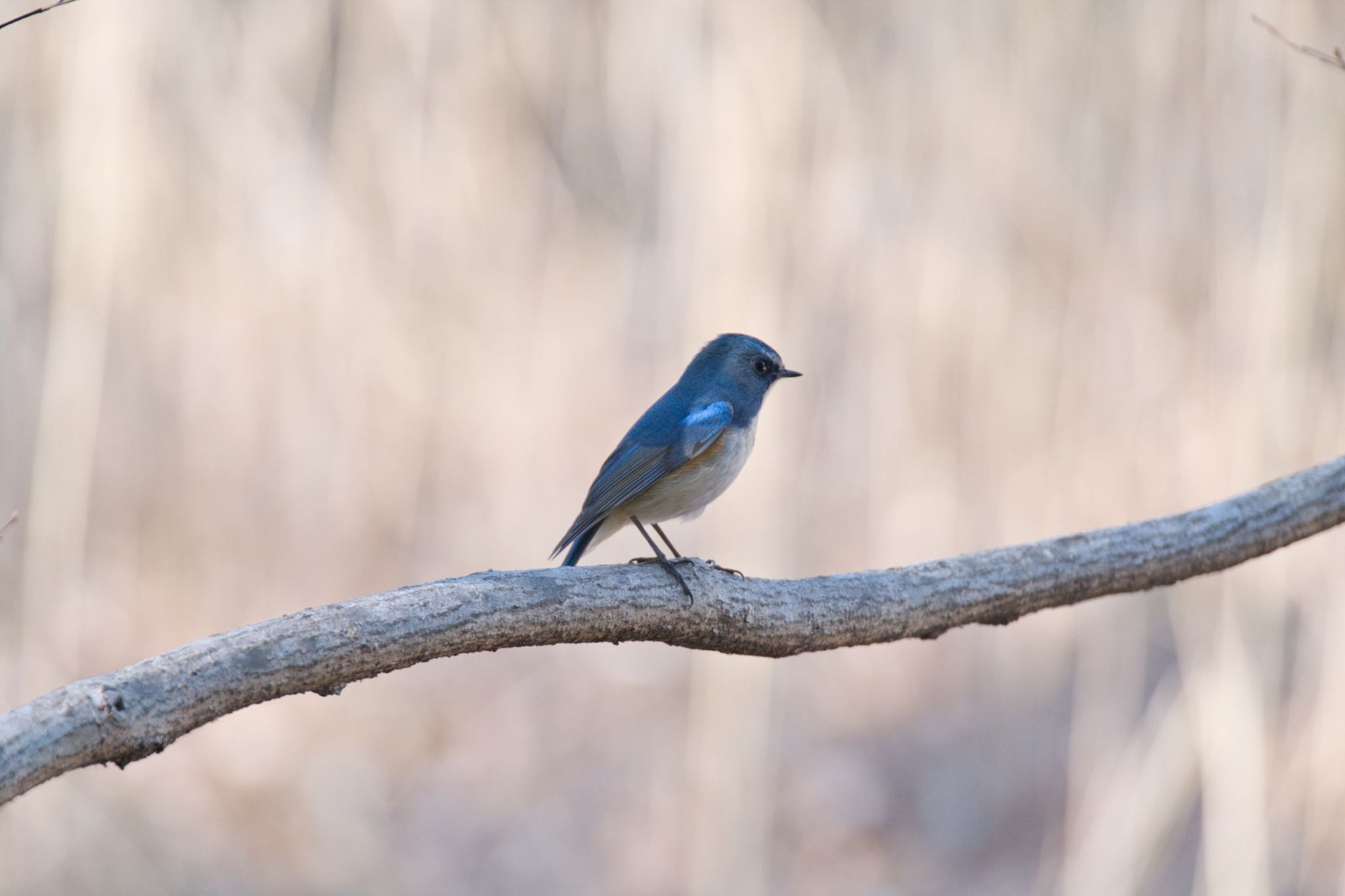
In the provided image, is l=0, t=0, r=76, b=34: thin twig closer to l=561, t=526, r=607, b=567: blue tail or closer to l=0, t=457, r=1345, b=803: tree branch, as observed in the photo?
l=0, t=457, r=1345, b=803: tree branch

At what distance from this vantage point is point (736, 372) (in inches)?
146

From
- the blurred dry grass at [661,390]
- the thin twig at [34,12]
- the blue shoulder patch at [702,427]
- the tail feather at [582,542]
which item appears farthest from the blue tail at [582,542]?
the blurred dry grass at [661,390]

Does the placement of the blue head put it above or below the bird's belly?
above

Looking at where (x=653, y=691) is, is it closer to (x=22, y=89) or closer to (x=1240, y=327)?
(x=1240, y=327)

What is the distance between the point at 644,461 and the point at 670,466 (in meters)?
0.08

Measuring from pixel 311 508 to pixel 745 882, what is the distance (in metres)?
3.46

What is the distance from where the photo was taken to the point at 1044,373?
6.55 m

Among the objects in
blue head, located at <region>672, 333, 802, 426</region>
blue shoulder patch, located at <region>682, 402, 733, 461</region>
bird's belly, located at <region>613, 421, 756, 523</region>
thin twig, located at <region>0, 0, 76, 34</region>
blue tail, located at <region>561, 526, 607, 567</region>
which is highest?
blue head, located at <region>672, 333, 802, 426</region>

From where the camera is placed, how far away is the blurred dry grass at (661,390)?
5.42 m

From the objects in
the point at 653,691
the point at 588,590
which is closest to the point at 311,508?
the point at 653,691

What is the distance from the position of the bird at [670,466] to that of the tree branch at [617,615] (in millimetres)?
851

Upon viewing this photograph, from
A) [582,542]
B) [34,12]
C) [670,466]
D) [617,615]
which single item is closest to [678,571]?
[617,615]

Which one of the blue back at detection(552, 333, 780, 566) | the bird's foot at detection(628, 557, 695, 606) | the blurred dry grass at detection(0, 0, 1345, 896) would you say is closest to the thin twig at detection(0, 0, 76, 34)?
the bird's foot at detection(628, 557, 695, 606)

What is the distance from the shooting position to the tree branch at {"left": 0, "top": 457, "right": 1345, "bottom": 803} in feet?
5.17
